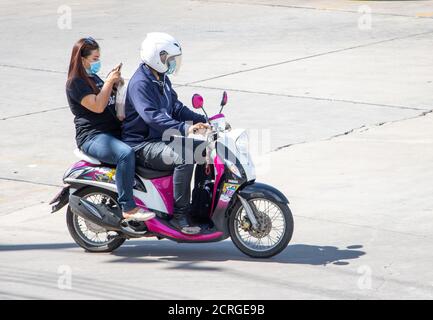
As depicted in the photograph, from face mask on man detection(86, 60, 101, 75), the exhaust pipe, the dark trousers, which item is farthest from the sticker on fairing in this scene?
face mask on man detection(86, 60, 101, 75)

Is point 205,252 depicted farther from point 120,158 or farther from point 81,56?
point 81,56

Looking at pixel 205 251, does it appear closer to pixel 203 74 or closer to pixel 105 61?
pixel 203 74

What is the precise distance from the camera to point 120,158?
28.3ft

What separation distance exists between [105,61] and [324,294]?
992 cm

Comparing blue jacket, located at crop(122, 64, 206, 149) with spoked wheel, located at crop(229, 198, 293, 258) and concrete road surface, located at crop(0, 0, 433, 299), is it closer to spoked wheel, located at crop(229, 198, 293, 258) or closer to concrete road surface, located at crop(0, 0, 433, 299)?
spoked wheel, located at crop(229, 198, 293, 258)

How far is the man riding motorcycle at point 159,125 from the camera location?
862cm

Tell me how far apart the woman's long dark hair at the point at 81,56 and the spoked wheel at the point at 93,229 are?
832 millimetres

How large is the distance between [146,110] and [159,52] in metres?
0.48

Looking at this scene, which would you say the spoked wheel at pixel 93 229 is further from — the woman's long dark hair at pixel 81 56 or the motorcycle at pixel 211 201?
the woman's long dark hair at pixel 81 56

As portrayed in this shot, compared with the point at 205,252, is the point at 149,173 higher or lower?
higher

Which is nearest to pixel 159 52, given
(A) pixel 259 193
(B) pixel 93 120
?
(B) pixel 93 120

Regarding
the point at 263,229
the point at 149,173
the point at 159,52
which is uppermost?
the point at 159,52

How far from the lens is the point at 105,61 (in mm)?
17203

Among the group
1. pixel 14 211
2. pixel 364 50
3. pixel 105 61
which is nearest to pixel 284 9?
pixel 364 50
